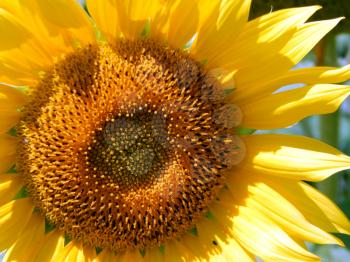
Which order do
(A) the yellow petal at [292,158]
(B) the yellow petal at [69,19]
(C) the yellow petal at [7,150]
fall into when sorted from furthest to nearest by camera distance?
(C) the yellow petal at [7,150]
(A) the yellow petal at [292,158]
(B) the yellow petal at [69,19]

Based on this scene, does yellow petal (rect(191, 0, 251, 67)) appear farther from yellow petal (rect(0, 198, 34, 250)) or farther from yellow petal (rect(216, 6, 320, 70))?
yellow petal (rect(0, 198, 34, 250))

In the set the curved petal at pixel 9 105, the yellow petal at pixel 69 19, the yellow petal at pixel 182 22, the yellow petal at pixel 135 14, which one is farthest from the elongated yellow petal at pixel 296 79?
the curved petal at pixel 9 105

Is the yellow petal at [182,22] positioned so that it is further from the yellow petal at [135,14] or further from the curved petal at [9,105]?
the curved petal at [9,105]

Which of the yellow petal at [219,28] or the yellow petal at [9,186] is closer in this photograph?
the yellow petal at [219,28]

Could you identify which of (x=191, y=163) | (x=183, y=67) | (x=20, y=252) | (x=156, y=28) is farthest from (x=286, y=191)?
(x=20, y=252)

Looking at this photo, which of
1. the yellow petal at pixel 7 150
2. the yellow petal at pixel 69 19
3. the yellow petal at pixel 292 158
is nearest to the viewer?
the yellow petal at pixel 69 19

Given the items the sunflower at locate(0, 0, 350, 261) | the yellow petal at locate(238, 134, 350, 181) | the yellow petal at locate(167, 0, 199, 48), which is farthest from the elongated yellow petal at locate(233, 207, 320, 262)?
the yellow petal at locate(167, 0, 199, 48)

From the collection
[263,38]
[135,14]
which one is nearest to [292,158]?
[263,38]
